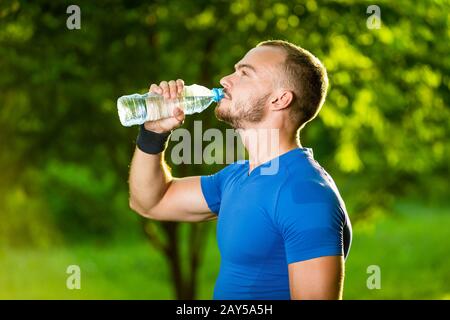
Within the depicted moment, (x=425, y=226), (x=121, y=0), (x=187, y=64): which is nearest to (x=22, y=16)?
(x=121, y=0)

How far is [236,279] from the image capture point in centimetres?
260

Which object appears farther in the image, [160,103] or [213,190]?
[213,190]

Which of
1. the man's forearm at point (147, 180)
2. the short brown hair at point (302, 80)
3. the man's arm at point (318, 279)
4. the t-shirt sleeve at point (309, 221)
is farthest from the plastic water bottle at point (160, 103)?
the man's arm at point (318, 279)

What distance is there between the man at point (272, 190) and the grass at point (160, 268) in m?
8.91

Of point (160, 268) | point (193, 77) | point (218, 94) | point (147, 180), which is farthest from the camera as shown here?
point (160, 268)

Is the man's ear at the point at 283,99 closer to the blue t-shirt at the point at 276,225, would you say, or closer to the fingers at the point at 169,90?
the blue t-shirt at the point at 276,225

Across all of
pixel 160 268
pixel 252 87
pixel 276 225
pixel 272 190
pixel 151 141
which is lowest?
pixel 160 268

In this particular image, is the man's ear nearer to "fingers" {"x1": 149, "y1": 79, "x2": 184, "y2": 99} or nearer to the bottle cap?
the bottle cap

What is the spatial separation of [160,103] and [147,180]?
0.34 meters

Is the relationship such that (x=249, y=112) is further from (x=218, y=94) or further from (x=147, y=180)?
(x=147, y=180)

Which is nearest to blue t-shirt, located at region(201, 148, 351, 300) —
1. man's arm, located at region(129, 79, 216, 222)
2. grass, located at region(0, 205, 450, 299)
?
man's arm, located at region(129, 79, 216, 222)

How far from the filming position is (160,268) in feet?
48.4

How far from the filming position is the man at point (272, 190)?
A: 7.76ft

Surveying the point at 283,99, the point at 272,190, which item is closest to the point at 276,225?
the point at 272,190
